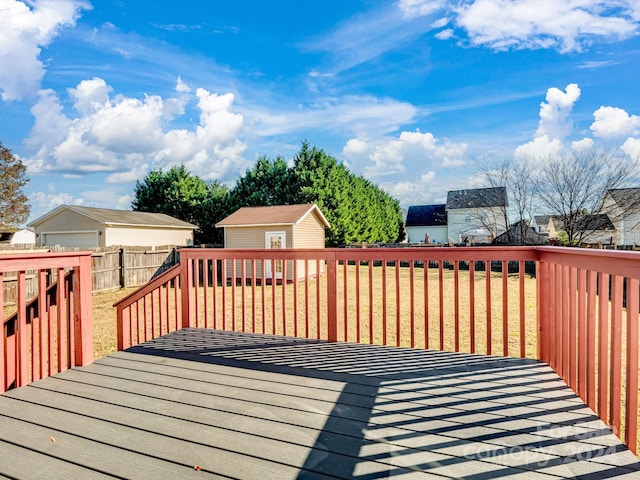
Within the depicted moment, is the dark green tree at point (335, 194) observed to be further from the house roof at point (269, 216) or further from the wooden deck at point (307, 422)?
the wooden deck at point (307, 422)

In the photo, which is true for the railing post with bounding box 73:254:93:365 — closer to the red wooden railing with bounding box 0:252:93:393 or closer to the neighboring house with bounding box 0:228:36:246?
the red wooden railing with bounding box 0:252:93:393

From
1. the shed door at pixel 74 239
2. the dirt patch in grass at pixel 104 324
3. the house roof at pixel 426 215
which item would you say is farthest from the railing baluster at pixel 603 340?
the house roof at pixel 426 215

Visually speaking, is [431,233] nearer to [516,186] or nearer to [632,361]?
[516,186]

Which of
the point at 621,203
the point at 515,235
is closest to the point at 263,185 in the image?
the point at 515,235

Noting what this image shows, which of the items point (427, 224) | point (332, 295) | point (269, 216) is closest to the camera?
point (332, 295)

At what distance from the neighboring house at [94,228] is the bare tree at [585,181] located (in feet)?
58.7

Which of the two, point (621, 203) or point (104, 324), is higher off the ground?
point (621, 203)

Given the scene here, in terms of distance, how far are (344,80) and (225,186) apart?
13.7 metres

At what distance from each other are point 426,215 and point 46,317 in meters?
36.0

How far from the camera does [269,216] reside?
1435 centimetres

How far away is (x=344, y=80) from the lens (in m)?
14.9

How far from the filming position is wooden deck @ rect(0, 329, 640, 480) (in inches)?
59.4

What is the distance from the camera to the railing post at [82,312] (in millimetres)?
2775

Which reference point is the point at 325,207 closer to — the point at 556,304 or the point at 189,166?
the point at 189,166
